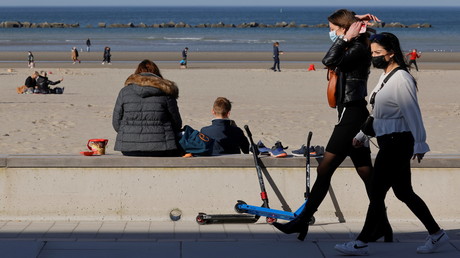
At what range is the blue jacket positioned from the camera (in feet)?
25.7

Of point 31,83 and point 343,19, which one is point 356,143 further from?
point 31,83

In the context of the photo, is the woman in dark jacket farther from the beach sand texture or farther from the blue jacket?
the beach sand texture

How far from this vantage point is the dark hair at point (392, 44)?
580 centimetres

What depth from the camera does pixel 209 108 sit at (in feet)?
63.5

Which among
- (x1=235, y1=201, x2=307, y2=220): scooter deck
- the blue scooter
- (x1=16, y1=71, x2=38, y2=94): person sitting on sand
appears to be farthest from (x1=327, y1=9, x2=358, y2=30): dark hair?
(x1=16, y1=71, x2=38, y2=94): person sitting on sand

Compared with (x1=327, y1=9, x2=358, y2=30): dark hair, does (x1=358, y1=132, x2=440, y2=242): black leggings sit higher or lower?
lower

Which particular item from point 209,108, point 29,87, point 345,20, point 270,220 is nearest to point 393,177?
point 345,20

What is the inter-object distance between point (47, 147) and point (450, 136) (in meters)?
7.12

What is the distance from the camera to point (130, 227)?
6.86 metres

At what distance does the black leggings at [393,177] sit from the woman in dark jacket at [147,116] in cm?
192

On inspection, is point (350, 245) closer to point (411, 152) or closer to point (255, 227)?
point (411, 152)

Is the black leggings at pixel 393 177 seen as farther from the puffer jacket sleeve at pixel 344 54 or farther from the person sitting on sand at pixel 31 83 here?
the person sitting on sand at pixel 31 83

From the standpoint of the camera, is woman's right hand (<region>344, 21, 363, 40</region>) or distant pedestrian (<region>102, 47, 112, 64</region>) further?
distant pedestrian (<region>102, 47, 112, 64</region>)

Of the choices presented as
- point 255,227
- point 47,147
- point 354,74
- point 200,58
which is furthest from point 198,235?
point 200,58
